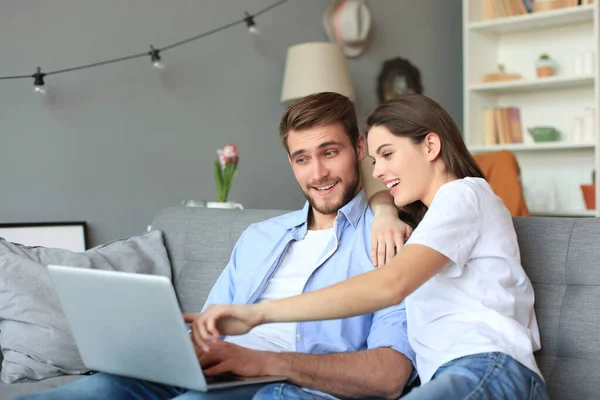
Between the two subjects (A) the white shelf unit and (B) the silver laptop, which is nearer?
(B) the silver laptop

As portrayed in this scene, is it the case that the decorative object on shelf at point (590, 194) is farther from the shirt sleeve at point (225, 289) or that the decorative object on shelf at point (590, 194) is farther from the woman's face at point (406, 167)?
the woman's face at point (406, 167)

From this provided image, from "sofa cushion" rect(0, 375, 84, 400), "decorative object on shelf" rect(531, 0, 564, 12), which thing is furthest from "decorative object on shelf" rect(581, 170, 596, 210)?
"sofa cushion" rect(0, 375, 84, 400)

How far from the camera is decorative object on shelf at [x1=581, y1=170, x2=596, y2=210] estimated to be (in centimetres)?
435

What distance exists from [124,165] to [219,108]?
0.60 meters

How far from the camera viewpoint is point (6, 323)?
208cm

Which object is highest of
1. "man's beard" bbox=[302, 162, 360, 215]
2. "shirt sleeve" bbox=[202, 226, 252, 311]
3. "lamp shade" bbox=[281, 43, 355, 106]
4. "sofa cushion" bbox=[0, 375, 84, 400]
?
"lamp shade" bbox=[281, 43, 355, 106]

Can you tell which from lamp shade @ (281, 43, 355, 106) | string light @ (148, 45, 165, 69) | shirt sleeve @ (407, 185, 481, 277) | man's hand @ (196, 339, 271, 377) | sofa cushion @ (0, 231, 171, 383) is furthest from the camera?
lamp shade @ (281, 43, 355, 106)

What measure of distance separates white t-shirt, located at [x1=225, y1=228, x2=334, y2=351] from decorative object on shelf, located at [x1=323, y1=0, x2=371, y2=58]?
Answer: 253 centimetres

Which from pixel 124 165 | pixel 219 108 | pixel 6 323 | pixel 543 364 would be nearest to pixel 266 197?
pixel 219 108

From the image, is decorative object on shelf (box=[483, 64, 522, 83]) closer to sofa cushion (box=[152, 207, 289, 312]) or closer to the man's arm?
sofa cushion (box=[152, 207, 289, 312])

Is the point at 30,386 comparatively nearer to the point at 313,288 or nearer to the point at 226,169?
the point at 313,288

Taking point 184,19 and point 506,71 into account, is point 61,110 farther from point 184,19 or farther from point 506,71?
point 506,71

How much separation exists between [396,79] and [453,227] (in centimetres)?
333

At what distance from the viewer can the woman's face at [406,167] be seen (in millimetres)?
1597
